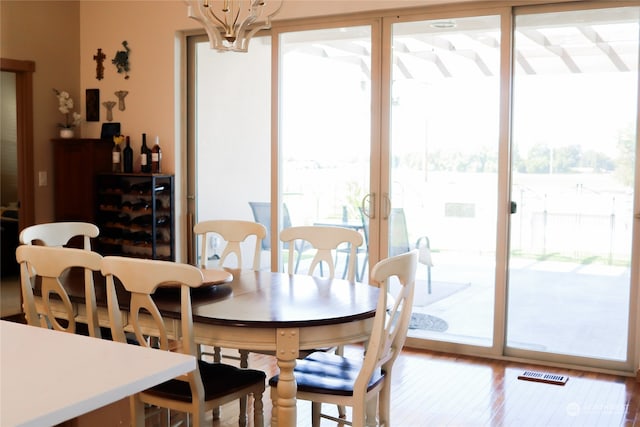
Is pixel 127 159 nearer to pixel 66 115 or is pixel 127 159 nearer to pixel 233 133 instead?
pixel 66 115

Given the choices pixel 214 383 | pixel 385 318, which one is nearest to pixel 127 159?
pixel 214 383

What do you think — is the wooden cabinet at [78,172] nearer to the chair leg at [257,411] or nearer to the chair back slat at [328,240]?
the chair back slat at [328,240]

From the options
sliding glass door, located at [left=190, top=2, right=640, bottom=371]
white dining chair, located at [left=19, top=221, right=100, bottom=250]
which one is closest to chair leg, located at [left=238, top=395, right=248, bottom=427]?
white dining chair, located at [left=19, top=221, right=100, bottom=250]

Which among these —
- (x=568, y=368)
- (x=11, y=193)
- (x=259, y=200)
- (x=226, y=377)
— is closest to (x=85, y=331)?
(x=226, y=377)

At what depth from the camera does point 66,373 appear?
5.17 ft

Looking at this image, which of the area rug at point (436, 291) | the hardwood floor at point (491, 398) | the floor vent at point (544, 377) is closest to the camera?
the hardwood floor at point (491, 398)

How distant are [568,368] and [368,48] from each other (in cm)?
259

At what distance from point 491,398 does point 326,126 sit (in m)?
2.36

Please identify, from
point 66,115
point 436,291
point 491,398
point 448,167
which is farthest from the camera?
point 66,115

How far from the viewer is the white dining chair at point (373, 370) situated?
2748 mm

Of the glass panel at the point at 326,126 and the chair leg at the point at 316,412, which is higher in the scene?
the glass panel at the point at 326,126

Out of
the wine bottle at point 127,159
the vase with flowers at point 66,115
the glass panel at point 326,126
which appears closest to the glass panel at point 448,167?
the glass panel at point 326,126

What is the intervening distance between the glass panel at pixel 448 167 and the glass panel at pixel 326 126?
0.26 metres

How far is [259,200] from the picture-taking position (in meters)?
5.75
